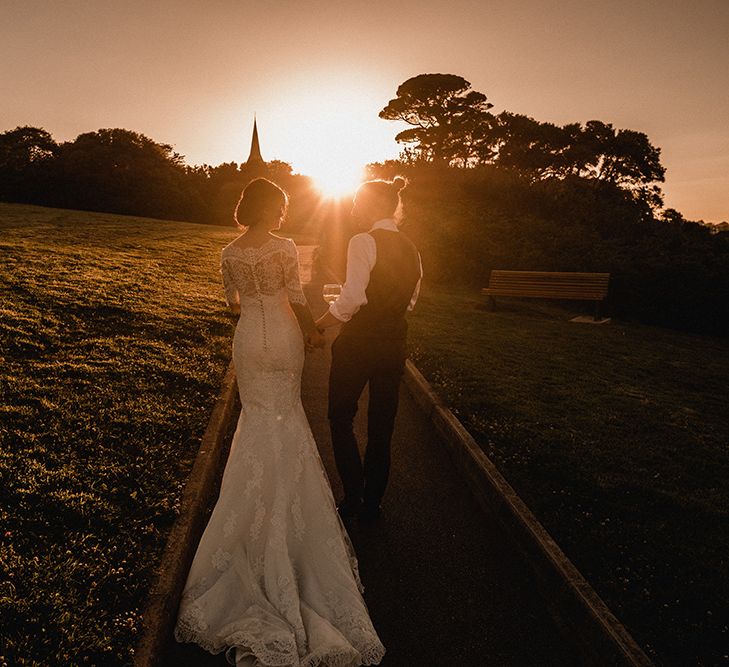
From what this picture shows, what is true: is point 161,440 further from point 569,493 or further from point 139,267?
point 139,267

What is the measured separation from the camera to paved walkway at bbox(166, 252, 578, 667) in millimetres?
2812

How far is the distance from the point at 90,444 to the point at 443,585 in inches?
128

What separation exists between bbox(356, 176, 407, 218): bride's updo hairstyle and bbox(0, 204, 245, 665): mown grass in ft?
8.77

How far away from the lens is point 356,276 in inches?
131

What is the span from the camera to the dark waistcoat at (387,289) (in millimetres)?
3379

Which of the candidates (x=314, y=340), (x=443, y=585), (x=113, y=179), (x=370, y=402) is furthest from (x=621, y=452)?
(x=113, y=179)

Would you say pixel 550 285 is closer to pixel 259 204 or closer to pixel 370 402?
pixel 370 402

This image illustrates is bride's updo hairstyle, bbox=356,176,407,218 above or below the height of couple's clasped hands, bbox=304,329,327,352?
above

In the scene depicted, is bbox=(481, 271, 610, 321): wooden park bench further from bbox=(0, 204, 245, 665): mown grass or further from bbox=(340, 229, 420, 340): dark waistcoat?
bbox=(340, 229, 420, 340): dark waistcoat

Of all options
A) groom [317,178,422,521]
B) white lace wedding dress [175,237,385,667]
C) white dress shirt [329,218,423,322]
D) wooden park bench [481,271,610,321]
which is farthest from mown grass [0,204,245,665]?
wooden park bench [481,271,610,321]

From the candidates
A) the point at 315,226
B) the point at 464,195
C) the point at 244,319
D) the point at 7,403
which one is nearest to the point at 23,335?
the point at 7,403

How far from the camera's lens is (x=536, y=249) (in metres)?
16.5

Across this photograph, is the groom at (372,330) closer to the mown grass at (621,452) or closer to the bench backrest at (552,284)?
the mown grass at (621,452)

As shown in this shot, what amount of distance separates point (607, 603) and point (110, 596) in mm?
2991
